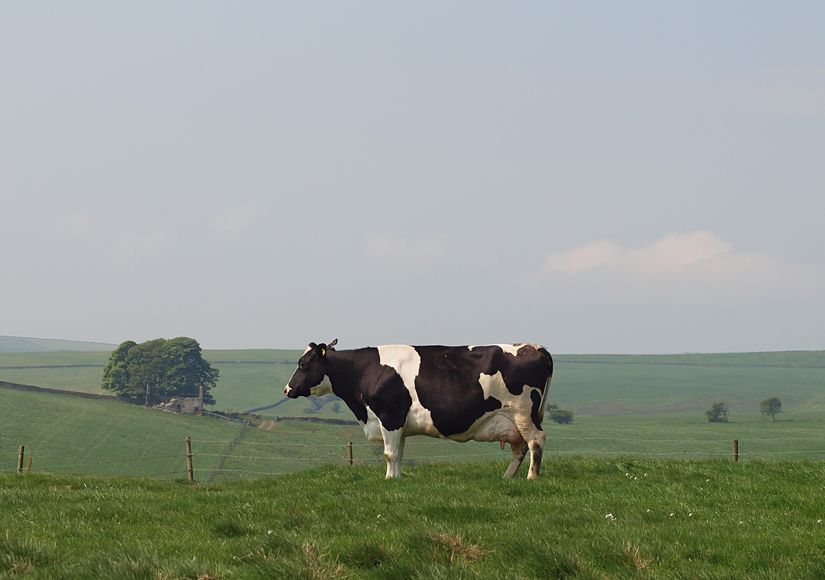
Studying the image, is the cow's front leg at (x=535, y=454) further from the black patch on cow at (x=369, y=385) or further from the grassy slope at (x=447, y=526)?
the black patch on cow at (x=369, y=385)

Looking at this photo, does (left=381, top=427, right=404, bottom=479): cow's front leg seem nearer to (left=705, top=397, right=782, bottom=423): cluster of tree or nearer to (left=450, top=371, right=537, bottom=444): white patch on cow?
(left=450, top=371, right=537, bottom=444): white patch on cow

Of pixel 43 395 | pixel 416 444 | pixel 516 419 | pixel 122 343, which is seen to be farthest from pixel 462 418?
pixel 122 343

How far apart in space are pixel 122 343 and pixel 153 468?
46.5 meters

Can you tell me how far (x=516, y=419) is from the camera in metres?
19.4

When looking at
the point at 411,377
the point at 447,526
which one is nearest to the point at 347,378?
the point at 411,377

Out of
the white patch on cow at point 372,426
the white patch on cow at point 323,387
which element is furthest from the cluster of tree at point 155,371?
the white patch on cow at point 372,426

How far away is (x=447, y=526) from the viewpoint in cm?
1209

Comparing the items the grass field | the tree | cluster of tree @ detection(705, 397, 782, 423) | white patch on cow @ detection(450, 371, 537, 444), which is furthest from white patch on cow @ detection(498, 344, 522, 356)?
the tree

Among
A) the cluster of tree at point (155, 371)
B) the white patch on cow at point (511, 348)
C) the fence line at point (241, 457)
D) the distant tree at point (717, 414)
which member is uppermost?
the white patch on cow at point (511, 348)

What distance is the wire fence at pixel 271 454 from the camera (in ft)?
238

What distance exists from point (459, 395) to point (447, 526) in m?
7.62

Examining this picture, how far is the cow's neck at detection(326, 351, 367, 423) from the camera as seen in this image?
2117cm

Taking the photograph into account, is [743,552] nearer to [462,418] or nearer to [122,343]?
[462,418]

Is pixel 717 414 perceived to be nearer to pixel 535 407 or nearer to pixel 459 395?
pixel 535 407
